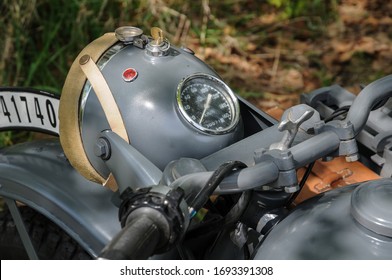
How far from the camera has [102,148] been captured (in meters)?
1.73

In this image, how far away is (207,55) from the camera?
4.38 metres

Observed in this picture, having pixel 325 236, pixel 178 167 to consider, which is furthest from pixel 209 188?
pixel 325 236

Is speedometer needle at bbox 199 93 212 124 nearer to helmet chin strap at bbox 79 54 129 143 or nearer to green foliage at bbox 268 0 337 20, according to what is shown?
helmet chin strap at bbox 79 54 129 143

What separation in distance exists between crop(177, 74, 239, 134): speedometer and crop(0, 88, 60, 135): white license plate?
52 cm

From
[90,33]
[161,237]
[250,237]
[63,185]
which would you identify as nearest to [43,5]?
[90,33]

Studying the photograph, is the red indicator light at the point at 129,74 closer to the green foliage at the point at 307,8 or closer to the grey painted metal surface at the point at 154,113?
the grey painted metal surface at the point at 154,113

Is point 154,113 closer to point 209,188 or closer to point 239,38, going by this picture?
point 209,188

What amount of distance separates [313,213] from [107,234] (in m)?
0.59

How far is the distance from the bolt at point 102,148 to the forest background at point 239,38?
200 centimetres

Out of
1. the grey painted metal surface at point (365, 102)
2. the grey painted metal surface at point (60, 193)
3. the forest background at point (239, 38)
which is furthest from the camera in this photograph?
the forest background at point (239, 38)

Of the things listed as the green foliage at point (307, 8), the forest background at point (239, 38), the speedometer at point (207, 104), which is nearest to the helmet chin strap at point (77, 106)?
the speedometer at point (207, 104)

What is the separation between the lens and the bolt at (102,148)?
5.67 ft

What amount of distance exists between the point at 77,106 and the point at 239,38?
285cm
